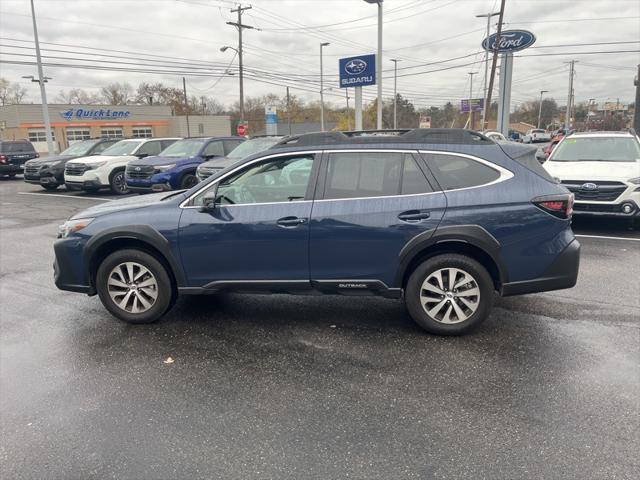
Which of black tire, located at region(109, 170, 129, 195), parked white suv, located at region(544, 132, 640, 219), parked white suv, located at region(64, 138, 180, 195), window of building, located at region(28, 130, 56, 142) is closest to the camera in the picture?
parked white suv, located at region(544, 132, 640, 219)

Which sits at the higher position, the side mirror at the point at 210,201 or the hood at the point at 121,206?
the side mirror at the point at 210,201

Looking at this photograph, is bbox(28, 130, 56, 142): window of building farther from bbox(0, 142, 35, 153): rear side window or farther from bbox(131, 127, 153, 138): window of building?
bbox(0, 142, 35, 153): rear side window

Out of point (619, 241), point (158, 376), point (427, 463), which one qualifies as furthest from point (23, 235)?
point (619, 241)

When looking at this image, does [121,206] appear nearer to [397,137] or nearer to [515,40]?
[397,137]

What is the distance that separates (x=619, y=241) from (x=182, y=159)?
10487mm

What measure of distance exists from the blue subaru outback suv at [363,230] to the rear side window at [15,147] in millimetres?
21446

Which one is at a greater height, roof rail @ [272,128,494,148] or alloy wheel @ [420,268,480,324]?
roof rail @ [272,128,494,148]

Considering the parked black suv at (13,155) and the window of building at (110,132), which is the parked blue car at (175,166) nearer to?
the parked black suv at (13,155)

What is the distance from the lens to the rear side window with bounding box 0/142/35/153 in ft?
72.2

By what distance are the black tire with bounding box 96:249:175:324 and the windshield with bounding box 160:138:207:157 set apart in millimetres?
9631

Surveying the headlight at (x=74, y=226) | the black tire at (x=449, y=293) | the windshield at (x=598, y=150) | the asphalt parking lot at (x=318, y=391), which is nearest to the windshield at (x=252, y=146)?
the windshield at (x=598, y=150)

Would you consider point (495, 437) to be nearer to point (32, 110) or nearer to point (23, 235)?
point (23, 235)

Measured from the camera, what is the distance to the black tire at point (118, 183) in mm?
14885

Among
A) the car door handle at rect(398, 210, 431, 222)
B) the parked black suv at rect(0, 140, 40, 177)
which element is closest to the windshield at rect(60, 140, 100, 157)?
the parked black suv at rect(0, 140, 40, 177)
